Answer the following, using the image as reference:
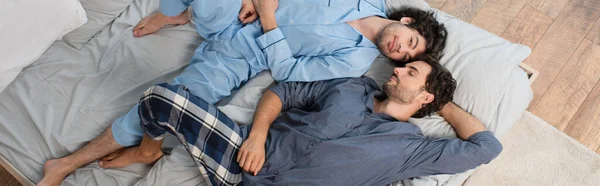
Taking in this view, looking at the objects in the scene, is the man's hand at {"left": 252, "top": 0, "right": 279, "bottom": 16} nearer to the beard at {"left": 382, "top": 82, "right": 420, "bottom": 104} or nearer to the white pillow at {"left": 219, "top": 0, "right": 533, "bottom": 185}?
the white pillow at {"left": 219, "top": 0, "right": 533, "bottom": 185}

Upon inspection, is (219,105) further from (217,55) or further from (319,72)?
(319,72)

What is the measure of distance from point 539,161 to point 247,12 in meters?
1.17

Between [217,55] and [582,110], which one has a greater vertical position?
[217,55]

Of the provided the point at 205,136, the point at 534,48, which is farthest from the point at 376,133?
the point at 534,48

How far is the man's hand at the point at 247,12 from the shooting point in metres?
1.71

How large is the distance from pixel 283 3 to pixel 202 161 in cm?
63

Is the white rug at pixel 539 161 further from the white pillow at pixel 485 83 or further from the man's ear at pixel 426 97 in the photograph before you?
the man's ear at pixel 426 97

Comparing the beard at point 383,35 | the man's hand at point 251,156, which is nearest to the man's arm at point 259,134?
the man's hand at point 251,156

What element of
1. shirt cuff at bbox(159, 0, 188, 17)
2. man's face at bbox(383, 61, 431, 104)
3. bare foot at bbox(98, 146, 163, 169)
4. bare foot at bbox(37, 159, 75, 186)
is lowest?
bare foot at bbox(37, 159, 75, 186)

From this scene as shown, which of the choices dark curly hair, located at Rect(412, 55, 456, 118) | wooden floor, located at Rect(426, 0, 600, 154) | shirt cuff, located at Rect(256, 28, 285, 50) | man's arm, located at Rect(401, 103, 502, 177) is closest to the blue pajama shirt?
shirt cuff, located at Rect(256, 28, 285, 50)

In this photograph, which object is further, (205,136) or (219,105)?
(219,105)

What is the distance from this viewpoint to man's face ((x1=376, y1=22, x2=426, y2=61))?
1.60 meters

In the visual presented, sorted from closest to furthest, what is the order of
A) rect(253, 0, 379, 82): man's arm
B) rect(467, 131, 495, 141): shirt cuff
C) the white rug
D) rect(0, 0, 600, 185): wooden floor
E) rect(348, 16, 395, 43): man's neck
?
1. rect(467, 131, 495, 141): shirt cuff
2. rect(253, 0, 379, 82): man's arm
3. rect(348, 16, 395, 43): man's neck
4. the white rug
5. rect(0, 0, 600, 185): wooden floor

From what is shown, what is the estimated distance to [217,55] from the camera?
1.67 metres
